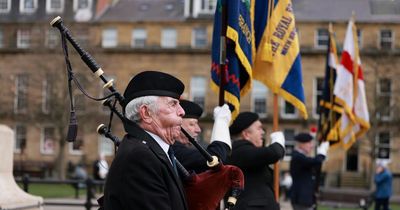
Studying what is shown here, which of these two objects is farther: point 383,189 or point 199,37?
point 199,37

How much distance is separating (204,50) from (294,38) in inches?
1711

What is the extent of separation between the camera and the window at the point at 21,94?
159ft

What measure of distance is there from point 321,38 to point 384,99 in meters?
7.74

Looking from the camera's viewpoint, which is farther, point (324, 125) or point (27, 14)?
point (27, 14)

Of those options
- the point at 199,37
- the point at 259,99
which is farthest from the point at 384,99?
the point at 199,37

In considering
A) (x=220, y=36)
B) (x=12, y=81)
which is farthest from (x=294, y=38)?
(x=12, y=81)

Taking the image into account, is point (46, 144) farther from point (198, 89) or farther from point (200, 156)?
point (200, 156)

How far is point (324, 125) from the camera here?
15703mm

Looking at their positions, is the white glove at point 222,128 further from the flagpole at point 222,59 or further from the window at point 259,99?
the window at point 259,99

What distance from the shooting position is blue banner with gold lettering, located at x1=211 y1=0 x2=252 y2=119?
296 inches

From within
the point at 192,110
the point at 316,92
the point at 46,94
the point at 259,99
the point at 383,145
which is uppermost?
the point at 192,110

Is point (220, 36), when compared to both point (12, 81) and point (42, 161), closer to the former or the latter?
point (12, 81)

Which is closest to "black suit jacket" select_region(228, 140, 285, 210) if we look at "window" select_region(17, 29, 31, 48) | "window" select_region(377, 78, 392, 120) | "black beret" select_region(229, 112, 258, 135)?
"black beret" select_region(229, 112, 258, 135)

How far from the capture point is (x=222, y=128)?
6121 mm
